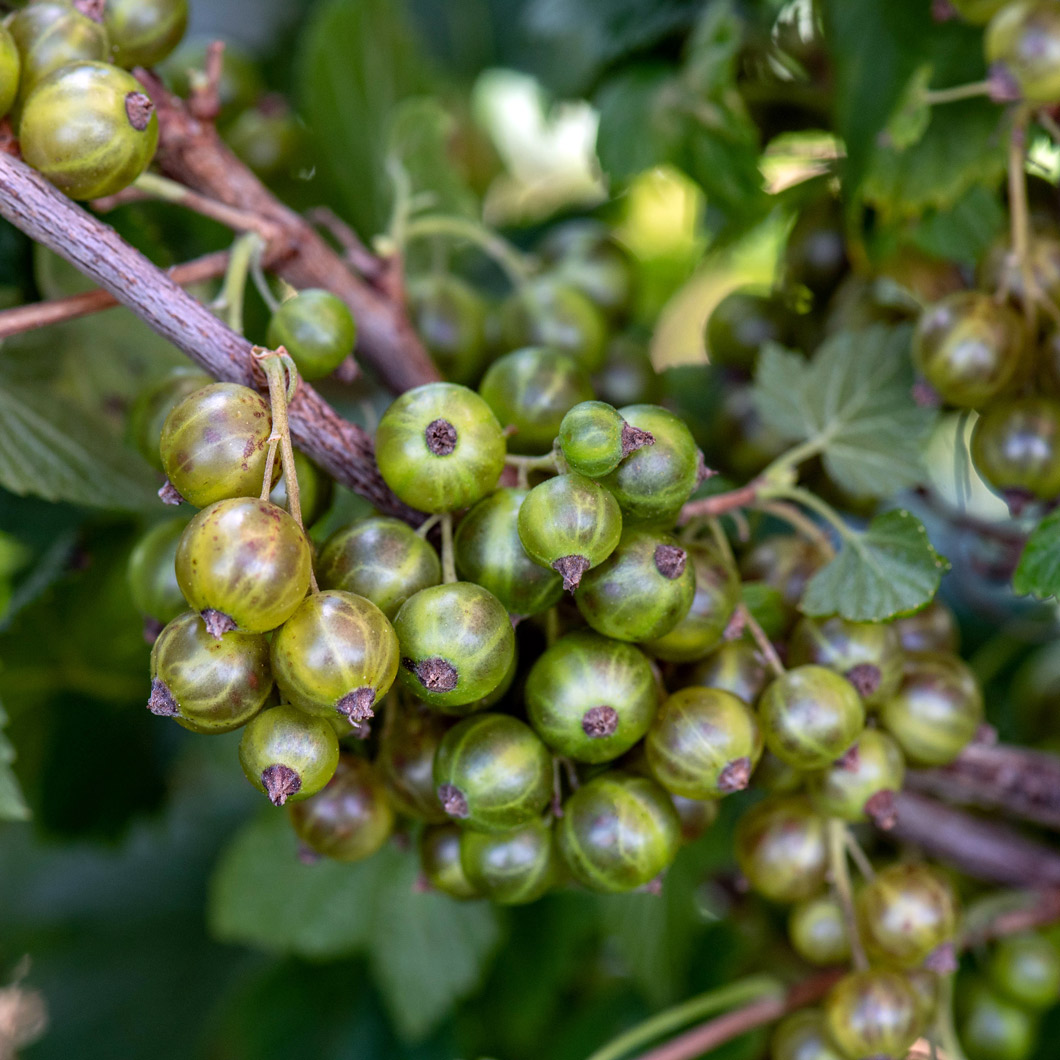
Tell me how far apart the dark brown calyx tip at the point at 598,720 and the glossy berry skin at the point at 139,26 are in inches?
20.9

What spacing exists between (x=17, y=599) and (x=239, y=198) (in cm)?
42

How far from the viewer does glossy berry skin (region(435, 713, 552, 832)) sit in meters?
0.54

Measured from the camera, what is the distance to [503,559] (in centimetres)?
54

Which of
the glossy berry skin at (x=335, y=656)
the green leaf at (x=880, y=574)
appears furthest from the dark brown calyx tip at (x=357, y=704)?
the green leaf at (x=880, y=574)

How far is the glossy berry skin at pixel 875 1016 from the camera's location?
0.69 metres

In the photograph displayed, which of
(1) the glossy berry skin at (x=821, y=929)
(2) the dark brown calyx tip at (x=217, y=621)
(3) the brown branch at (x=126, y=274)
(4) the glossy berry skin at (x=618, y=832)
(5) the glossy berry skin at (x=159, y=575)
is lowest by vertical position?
(1) the glossy berry skin at (x=821, y=929)

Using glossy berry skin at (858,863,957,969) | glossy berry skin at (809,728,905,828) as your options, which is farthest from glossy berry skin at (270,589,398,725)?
glossy berry skin at (858,863,957,969)

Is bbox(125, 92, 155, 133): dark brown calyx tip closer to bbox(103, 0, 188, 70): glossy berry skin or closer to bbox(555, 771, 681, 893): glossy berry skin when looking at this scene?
bbox(103, 0, 188, 70): glossy berry skin

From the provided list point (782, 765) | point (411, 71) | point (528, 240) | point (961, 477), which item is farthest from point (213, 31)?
point (782, 765)

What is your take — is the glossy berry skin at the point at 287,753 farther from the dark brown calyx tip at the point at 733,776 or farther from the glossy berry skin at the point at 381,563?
the dark brown calyx tip at the point at 733,776

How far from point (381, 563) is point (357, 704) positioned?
90 millimetres

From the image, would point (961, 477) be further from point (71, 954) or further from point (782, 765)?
point (71, 954)

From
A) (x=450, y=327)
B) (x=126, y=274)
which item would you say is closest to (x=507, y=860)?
(x=126, y=274)

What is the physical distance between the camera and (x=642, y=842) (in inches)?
22.2
